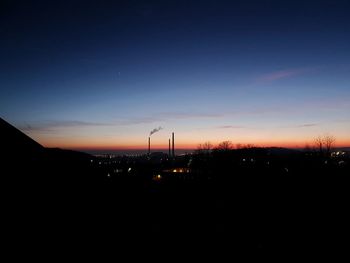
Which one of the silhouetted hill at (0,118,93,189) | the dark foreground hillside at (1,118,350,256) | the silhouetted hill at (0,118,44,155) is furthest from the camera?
the silhouetted hill at (0,118,44,155)

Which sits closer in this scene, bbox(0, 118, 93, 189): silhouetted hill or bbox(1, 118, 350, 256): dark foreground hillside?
bbox(0, 118, 93, 189): silhouetted hill

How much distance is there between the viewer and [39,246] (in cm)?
520

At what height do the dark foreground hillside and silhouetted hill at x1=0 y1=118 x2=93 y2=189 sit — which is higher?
silhouetted hill at x1=0 y1=118 x2=93 y2=189

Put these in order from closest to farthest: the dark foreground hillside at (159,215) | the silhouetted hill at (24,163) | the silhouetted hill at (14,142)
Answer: the silhouetted hill at (24,163) < the dark foreground hillside at (159,215) < the silhouetted hill at (14,142)

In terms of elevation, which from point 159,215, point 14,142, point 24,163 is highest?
point 14,142

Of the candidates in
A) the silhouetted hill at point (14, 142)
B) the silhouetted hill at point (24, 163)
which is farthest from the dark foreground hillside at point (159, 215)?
the silhouetted hill at point (14, 142)

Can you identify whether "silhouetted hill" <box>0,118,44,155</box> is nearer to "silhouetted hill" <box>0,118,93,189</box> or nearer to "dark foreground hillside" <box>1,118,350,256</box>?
"silhouetted hill" <box>0,118,93,189</box>

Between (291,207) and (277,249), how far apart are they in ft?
22.3

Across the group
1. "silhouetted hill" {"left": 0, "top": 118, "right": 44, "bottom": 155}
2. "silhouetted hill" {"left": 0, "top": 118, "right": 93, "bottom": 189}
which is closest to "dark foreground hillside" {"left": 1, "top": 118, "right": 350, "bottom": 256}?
"silhouetted hill" {"left": 0, "top": 118, "right": 93, "bottom": 189}

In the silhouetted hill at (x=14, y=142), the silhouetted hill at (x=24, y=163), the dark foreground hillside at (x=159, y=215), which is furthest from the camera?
the silhouetted hill at (x=14, y=142)

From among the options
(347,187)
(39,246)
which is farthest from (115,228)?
(347,187)

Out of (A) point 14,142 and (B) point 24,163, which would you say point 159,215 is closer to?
(B) point 24,163

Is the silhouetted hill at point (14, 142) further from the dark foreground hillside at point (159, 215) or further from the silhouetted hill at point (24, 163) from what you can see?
the dark foreground hillside at point (159, 215)

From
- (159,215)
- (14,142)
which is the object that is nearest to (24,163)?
(14,142)
